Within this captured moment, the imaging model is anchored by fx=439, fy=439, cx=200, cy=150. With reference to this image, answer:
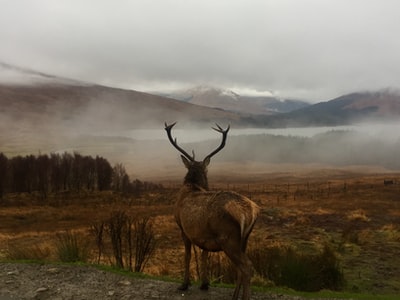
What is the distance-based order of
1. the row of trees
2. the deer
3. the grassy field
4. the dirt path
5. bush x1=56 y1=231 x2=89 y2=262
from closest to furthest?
the deer → the dirt path → bush x1=56 y1=231 x2=89 y2=262 → the grassy field → the row of trees

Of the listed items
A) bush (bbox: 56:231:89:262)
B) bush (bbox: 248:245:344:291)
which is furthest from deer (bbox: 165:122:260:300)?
bush (bbox: 56:231:89:262)

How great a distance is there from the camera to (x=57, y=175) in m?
76.4

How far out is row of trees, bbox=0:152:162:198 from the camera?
7094cm

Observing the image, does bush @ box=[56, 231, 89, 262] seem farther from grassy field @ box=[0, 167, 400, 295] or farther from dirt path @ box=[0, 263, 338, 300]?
dirt path @ box=[0, 263, 338, 300]

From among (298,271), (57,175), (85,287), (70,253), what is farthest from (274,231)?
(57,175)

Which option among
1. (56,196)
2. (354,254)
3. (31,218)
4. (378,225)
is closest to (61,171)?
(56,196)

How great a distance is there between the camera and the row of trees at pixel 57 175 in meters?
70.9

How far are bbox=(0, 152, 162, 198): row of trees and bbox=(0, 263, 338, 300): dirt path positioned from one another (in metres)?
61.0

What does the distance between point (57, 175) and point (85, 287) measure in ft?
234

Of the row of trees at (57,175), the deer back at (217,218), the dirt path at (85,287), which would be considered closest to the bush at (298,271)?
the dirt path at (85,287)

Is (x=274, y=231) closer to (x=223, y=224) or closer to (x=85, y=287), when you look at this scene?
(x=85, y=287)

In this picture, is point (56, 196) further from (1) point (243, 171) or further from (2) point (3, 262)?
(1) point (243, 171)

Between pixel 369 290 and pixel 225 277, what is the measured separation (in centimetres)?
481

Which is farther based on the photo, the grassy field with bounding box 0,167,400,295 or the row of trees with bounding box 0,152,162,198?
the row of trees with bounding box 0,152,162,198
